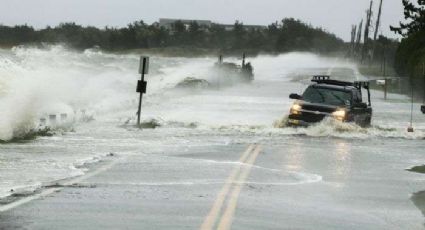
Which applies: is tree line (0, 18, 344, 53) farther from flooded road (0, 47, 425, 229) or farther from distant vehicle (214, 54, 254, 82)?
flooded road (0, 47, 425, 229)

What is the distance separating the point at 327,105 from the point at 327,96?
2.37 feet

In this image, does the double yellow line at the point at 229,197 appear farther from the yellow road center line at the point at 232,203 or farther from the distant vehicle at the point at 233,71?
the distant vehicle at the point at 233,71

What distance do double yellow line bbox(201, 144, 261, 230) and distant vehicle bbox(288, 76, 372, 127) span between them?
24.7ft

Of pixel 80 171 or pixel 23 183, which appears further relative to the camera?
pixel 80 171

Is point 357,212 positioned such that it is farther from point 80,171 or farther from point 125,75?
point 125,75

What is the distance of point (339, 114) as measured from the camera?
25.9 metres

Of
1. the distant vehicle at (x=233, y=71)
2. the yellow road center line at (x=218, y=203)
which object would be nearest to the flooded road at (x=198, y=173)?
the yellow road center line at (x=218, y=203)

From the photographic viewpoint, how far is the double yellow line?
9.75 m

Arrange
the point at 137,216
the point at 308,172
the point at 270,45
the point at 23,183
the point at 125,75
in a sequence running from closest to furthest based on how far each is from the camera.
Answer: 1. the point at 137,216
2. the point at 23,183
3. the point at 308,172
4. the point at 125,75
5. the point at 270,45

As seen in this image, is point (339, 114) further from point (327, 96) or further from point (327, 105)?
point (327, 96)

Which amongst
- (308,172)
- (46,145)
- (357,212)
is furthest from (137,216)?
(46,145)

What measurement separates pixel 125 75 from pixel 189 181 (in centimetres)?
6564

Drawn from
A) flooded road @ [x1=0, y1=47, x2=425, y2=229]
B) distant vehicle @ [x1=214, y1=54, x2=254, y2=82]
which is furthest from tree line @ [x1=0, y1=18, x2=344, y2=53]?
flooded road @ [x1=0, y1=47, x2=425, y2=229]

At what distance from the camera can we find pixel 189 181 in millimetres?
13922
